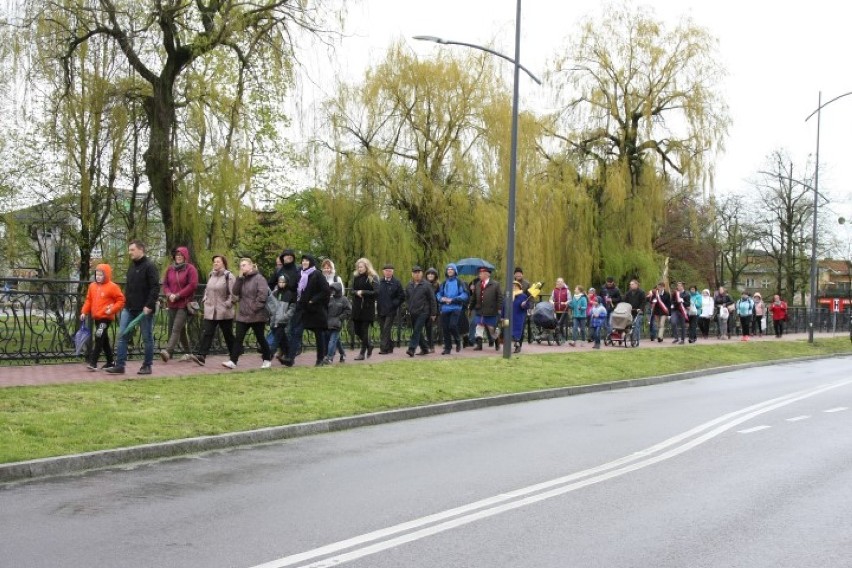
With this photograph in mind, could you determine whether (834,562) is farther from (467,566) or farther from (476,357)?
(476,357)

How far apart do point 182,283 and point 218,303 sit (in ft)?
2.14

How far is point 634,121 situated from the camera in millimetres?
39156

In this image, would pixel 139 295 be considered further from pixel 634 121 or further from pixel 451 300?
pixel 634 121

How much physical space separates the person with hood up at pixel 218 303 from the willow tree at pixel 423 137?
60.5 feet

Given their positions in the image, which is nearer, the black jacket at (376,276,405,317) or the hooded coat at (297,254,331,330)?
the hooded coat at (297,254,331,330)

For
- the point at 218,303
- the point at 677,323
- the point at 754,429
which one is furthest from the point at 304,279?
the point at 677,323

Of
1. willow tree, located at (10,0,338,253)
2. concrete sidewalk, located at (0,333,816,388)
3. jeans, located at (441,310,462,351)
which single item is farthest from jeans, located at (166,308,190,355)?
jeans, located at (441,310,462,351)

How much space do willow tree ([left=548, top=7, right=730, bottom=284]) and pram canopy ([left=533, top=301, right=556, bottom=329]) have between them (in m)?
12.7

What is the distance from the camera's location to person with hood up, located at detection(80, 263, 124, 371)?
1448 cm

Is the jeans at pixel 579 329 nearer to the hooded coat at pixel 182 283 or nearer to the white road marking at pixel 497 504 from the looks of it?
the hooded coat at pixel 182 283

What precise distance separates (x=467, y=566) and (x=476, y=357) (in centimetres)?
1512

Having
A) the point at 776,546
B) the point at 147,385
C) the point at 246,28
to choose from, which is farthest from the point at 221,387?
the point at 246,28

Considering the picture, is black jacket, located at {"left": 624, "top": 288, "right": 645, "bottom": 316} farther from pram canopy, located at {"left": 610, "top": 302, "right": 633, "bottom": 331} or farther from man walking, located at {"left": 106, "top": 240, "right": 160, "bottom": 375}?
man walking, located at {"left": 106, "top": 240, "right": 160, "bottom": 375}

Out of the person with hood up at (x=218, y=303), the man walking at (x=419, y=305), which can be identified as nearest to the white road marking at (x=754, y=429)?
the person with hood up at (x=218, y=303)
